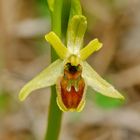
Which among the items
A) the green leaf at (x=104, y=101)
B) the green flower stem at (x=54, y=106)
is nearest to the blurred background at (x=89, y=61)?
the green leaf at (x=104, y=101)

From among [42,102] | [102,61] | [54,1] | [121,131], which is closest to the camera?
[54,1]

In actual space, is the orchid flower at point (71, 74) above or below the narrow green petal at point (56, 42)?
below

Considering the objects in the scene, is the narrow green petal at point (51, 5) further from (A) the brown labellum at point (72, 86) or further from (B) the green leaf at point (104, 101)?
(B) the green leaf at point (104, 101)

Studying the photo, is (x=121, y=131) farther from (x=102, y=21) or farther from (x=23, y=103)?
(x=102, y=21)

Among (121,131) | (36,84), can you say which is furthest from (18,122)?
(36,84)

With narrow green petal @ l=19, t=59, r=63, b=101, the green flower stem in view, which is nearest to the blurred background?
the green flower stem
